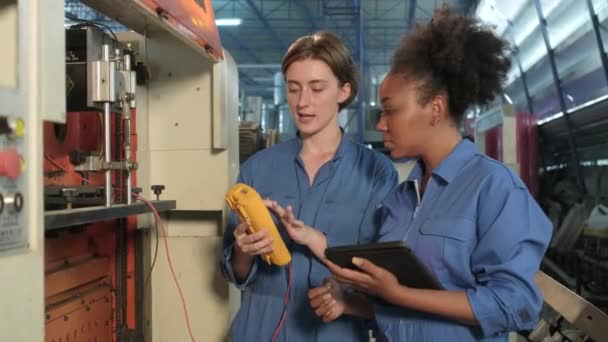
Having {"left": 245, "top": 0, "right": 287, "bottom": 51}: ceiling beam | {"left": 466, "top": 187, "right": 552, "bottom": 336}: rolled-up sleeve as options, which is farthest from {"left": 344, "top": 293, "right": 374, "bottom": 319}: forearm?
{"left": 245, "top": 0, "right": 287, "bottom": 51}: ceiling beam

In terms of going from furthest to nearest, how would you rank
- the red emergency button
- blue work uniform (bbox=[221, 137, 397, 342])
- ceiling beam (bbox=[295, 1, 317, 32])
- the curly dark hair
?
ceiling beam (bbox=[295, 1, 317, 32]), blue work uniform (bbox=[221, 137, 397, 342]), the curly dark hair, the red emergency button


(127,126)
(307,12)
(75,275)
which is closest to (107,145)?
(127,126)

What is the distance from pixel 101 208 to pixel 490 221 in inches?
27.9

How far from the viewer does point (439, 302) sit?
94cm

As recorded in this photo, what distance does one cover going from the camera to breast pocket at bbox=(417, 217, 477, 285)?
963 millimetres

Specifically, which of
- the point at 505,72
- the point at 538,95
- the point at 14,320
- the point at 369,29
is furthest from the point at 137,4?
the point at 369,29

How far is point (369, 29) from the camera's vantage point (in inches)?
362

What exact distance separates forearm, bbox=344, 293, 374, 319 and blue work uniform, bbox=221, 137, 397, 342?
9 cm

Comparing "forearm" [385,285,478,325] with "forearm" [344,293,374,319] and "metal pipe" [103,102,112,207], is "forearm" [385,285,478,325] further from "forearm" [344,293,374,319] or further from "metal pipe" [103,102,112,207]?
"metal pipe" [103,102,112,207]

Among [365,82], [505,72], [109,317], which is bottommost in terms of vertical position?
[109,317]

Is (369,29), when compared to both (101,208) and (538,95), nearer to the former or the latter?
(538,95)

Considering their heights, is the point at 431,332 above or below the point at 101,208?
below

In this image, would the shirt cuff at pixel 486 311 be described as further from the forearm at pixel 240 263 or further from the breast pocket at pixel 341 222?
the forearm at pixel 240 263

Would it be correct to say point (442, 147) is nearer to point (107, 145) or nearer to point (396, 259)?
point (396, 259)
